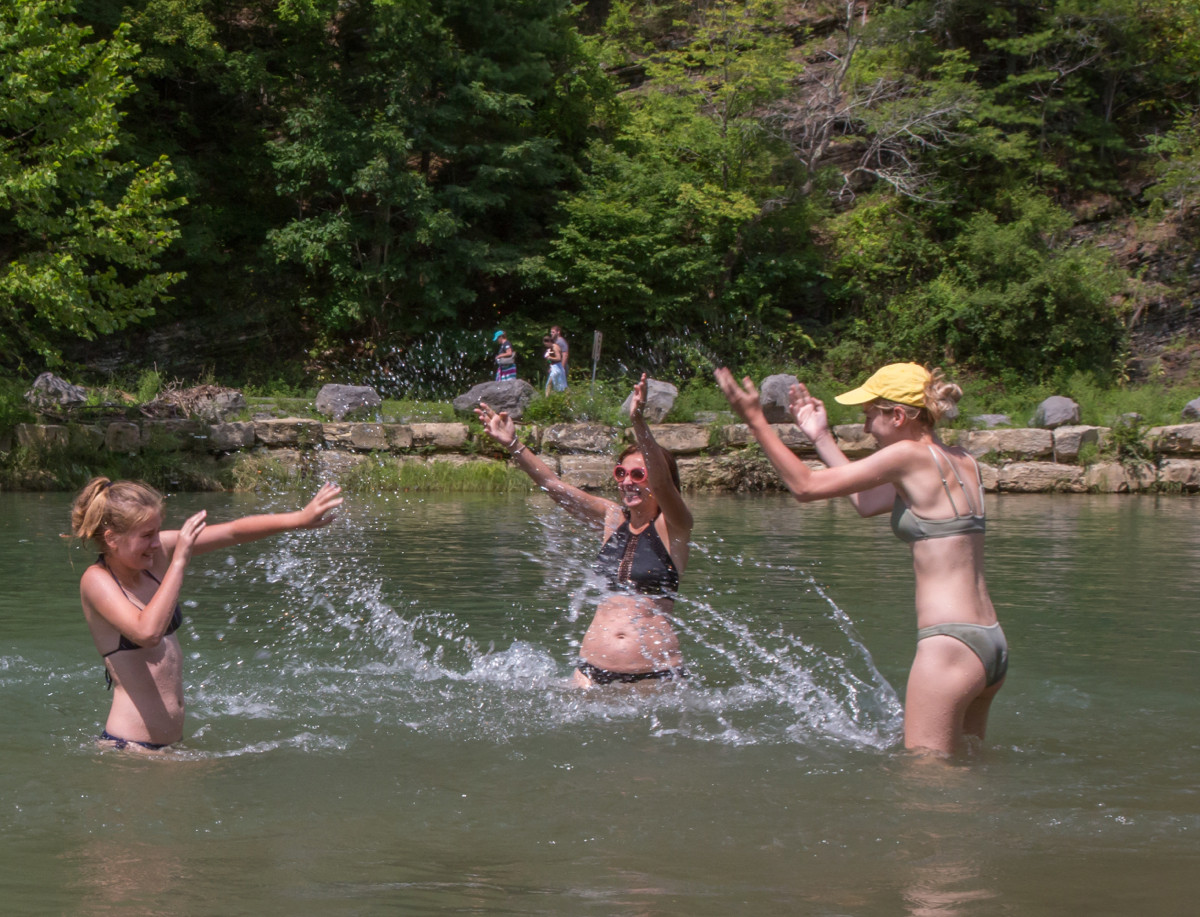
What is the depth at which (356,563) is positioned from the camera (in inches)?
415

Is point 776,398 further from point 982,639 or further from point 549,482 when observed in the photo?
point 982,639

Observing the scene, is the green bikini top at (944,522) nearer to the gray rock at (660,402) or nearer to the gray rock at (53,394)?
the gray rock at (660,402)

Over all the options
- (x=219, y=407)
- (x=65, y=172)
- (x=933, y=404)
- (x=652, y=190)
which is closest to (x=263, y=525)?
(x=933, y=404)

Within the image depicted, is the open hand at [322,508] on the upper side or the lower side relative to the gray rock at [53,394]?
lower

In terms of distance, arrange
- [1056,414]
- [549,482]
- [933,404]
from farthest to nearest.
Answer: [1056,414], [549,482], [933,404]

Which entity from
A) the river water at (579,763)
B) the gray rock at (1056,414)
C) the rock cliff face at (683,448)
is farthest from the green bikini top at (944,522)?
the gray rock at (1056,414)

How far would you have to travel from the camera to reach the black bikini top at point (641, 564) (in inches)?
222

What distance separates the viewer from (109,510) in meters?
4.44

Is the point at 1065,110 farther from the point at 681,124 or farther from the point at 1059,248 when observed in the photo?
the point at 681,124

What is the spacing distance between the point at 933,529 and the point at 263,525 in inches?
103

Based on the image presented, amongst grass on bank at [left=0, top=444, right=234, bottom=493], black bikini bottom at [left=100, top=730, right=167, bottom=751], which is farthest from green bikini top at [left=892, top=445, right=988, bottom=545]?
grass on bank at [left=0, top=444, right=234, bottom=493]

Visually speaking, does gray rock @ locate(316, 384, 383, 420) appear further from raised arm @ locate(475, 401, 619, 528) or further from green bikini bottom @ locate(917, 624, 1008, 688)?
green bikini bottom @ locate(917, 624, 1008, 688)

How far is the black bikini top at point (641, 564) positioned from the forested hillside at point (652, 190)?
787 inches

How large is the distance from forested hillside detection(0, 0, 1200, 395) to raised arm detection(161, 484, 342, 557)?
20650mm
